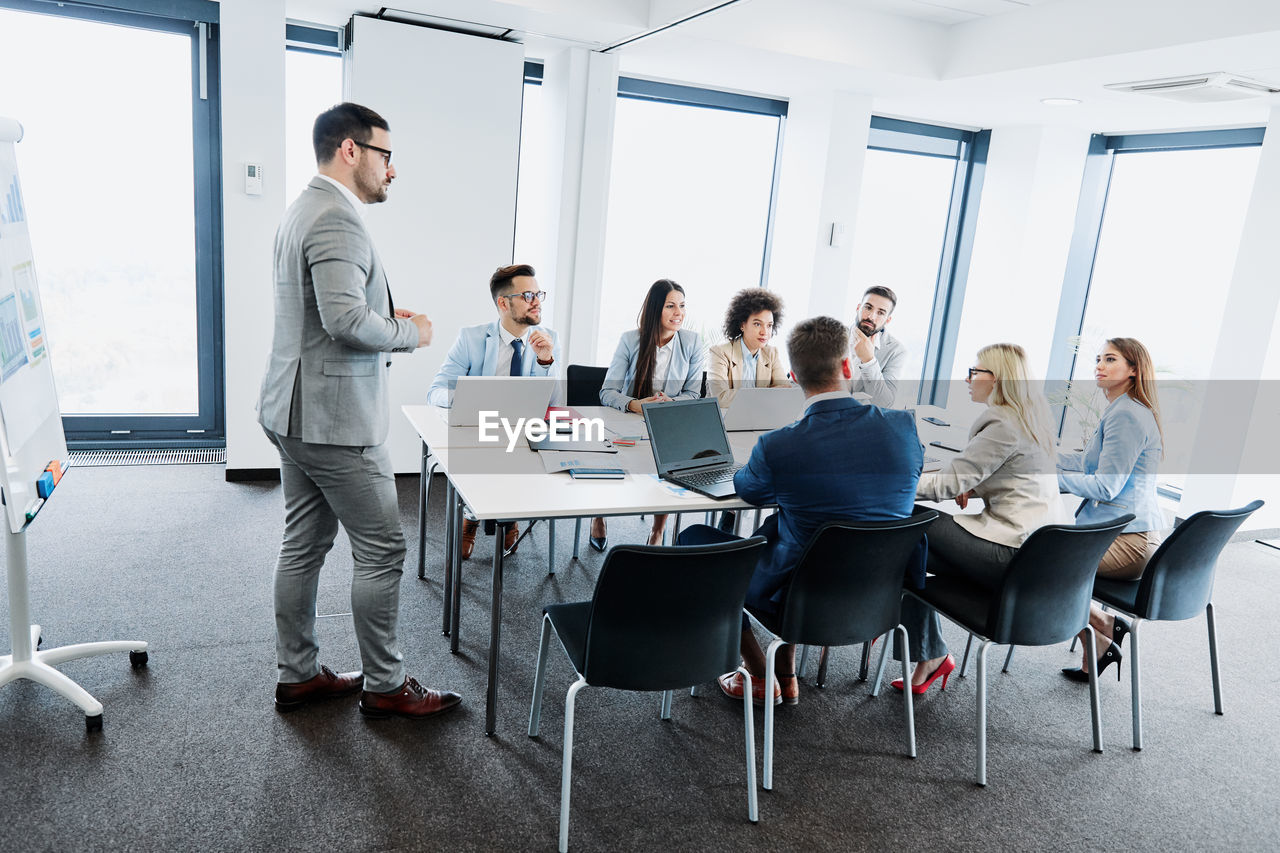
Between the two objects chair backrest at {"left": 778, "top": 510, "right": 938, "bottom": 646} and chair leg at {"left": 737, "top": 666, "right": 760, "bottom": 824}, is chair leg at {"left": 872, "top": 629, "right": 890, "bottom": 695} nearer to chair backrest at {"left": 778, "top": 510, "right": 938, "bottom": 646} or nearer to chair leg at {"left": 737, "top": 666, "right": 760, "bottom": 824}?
chair backrest at {"left": 778, "top": 510, "right": 938, "bottom": 646}

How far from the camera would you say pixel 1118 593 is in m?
3.08

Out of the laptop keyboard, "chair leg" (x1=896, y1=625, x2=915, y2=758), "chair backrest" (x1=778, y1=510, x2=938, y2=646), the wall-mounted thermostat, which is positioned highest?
the wall-mounted thermostat

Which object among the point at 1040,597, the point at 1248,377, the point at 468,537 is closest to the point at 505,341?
the point at 468,537

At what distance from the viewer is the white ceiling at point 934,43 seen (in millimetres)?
3992

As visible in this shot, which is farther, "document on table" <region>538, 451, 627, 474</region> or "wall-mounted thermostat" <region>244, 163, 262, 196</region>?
"wall-mounted thermostat" <region>244, 163, 262, 196</region>

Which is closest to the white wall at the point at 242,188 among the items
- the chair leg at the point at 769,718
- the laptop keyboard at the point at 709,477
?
the laptop keyboard at the point at 709,477

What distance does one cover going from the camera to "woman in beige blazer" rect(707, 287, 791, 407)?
445 cm

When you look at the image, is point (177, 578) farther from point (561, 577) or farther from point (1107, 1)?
point (1107, 1)

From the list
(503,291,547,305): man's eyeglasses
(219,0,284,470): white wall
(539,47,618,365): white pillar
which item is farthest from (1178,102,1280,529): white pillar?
(219,0,284,470): white wall

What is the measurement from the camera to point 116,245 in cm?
525

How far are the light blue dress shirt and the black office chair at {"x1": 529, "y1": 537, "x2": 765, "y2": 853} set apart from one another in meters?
1.68

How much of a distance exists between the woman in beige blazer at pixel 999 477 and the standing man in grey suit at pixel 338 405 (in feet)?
5.85

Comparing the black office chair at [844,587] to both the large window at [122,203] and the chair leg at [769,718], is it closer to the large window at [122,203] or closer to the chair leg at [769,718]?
the chair leg at [769,718]

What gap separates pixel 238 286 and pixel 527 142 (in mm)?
2043
